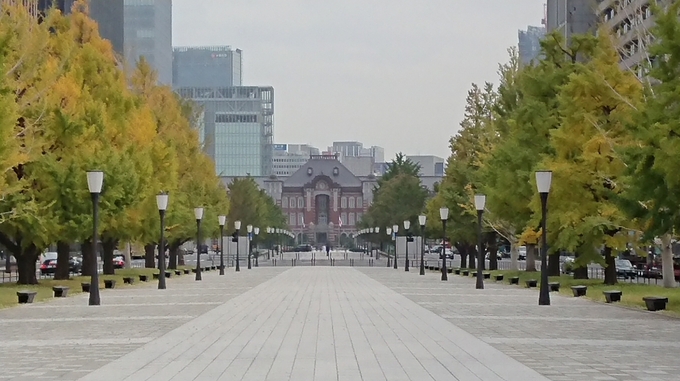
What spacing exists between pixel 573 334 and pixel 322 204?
17033 cm

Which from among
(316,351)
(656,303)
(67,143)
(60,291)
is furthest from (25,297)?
(656,303)

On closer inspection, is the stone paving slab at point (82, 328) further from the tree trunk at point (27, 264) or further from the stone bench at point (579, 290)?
the stone bench at point (579, 290)

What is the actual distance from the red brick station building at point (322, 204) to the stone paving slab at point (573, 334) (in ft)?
512

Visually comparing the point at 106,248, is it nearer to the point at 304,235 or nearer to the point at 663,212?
the point at 663,212

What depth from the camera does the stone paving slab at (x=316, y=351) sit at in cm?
1223

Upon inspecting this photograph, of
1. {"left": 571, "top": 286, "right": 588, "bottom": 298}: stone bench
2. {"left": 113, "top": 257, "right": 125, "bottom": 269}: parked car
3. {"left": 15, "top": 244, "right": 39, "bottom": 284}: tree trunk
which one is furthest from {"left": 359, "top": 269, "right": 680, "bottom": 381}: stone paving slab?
{"left": 113, "top": 257, "right": 125, "bottom": 269}: parked car

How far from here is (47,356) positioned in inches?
554

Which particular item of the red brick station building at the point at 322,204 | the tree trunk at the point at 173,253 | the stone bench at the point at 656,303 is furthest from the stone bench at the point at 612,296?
the red brick station building at the point at 322,204

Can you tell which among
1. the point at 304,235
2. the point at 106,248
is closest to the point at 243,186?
the point at 106,248

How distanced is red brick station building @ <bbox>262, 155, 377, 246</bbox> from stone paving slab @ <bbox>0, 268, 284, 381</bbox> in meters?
154

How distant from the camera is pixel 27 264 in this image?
3712 centimetres

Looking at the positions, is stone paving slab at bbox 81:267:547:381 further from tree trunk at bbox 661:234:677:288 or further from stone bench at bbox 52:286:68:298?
tree trunk at bbox 661:234:677:288

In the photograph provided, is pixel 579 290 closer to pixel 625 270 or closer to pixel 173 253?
pixel 625 270

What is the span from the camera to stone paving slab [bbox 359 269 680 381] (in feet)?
41.8
